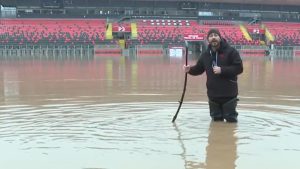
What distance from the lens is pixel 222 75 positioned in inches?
316

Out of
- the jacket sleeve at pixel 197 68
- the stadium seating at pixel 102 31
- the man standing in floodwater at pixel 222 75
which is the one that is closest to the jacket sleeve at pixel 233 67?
the man standing in floodwater at pixel 222 75

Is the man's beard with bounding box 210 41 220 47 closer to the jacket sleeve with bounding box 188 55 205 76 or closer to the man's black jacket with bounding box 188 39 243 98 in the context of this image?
the man's black jacket with bounding box 188 39 243 98

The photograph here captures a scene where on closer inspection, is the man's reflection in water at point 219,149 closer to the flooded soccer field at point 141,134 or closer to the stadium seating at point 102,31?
the flooded soccer field at point 141,134

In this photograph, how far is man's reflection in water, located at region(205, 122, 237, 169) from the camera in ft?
18.3

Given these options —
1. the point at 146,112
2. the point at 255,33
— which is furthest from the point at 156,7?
the point at 146,112

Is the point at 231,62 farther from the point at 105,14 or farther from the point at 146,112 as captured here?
the point at 105,14

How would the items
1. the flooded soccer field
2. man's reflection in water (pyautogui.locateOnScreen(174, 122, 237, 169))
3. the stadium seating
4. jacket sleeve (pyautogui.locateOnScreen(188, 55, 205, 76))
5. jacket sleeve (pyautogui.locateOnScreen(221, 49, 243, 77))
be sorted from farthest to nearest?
1. the stadium seating
2. jacket sleeve (pyautogui.locateOnScreen(188, 55, 205, 76))
3. jacket sleeve (pyautogui.locateOnScreen(221, 49, 243, 77))
4. the flooded soccer field
5. man's reflection in water (pyautogui.locateOnScreen(174, 122, 237, 169))

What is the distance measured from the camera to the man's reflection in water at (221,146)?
5.59m

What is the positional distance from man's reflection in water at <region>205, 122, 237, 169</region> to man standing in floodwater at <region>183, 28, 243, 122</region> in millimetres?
262

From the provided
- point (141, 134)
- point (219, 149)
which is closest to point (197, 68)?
point (141, 134)

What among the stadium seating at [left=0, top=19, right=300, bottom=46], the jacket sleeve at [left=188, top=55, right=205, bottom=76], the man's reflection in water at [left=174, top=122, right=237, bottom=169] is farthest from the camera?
the stadium seating at [left=0, top=19, right=300, bottom=46]

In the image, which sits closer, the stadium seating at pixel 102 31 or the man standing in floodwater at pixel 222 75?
the man standing in floodwater at pixel 222 75

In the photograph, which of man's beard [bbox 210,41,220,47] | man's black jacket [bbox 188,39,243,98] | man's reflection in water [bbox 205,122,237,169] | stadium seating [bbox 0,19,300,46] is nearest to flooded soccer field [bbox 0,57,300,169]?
Result: man's reflection in water [bbox 205,122,237,169]

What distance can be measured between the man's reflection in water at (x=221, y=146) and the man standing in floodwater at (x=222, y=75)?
26cm
